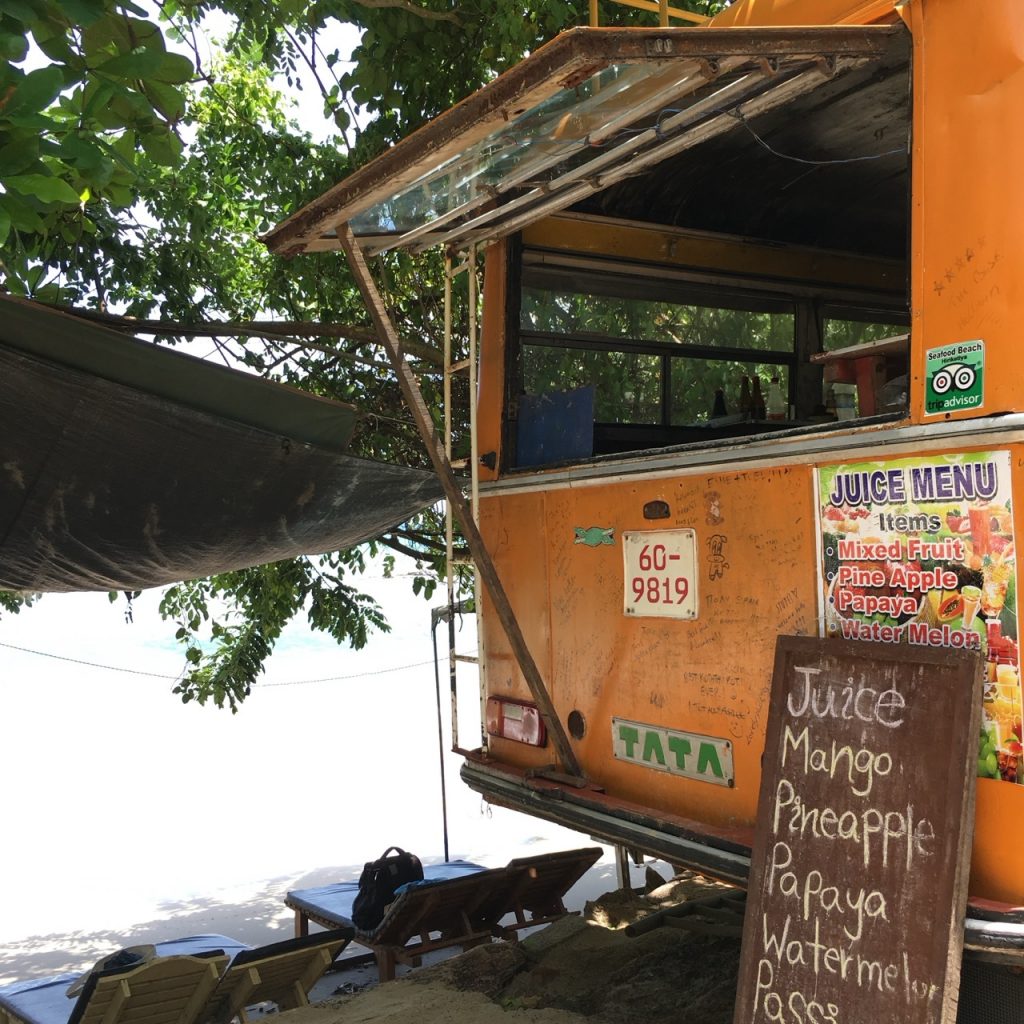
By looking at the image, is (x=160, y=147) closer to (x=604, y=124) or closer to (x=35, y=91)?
(x=35, y=91)

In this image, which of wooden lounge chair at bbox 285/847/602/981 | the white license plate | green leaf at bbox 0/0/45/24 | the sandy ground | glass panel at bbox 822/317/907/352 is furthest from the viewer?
wooden lounge chair at bbox 285/847/602/981

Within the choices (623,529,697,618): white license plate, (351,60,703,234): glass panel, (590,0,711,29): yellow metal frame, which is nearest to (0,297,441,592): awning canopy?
(351,60,703,234): glass panel

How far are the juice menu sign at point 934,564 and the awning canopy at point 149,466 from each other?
2005 mm

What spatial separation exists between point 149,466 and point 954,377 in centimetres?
271

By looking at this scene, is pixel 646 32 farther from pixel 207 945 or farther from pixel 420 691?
pixel 420 691

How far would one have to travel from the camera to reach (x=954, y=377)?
10.0 feet

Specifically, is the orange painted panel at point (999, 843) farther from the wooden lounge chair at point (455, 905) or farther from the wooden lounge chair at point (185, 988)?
the wooden lounge chair at point (455, 905)

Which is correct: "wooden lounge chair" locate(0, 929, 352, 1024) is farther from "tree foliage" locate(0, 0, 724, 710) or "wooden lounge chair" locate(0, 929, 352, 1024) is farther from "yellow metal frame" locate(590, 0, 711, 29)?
"yellow metal frame" locate(590, 0, 711, 29)

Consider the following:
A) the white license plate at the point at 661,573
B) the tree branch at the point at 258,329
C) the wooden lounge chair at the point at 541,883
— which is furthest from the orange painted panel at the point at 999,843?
the tree branch at the point at 258,329

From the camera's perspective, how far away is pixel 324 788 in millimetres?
14625

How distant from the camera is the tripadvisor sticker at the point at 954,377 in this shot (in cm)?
299

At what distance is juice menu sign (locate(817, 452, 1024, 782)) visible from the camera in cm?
292

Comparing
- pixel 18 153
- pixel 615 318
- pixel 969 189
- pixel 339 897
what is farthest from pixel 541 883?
pixel 18 153

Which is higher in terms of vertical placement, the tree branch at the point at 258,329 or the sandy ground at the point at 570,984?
the tree branch at the point at 258,329
